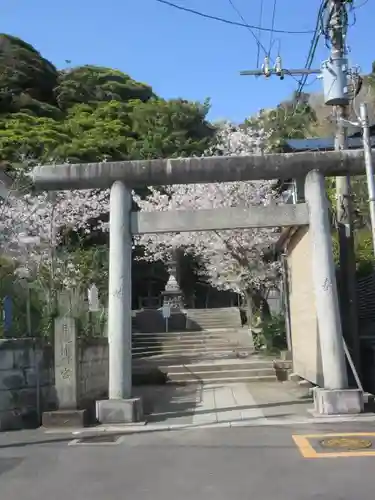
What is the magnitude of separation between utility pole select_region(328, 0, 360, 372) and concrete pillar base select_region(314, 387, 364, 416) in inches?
102

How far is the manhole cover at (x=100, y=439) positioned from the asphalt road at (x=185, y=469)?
193 millimetres

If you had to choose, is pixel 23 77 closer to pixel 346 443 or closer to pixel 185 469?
Result: pixel 346 443

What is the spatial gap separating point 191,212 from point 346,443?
16.5 feet

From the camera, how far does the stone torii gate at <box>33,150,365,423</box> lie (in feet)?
33.6

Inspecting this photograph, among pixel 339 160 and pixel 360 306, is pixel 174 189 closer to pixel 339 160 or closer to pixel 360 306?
pixel 360 306

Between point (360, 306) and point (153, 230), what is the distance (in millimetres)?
6834

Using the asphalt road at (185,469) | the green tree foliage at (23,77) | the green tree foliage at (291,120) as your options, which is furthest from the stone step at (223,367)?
the green tree foliage at (23,77)

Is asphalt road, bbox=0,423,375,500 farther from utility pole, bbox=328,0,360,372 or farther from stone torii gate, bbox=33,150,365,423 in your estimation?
utility pole, bbox=328,0,360,372

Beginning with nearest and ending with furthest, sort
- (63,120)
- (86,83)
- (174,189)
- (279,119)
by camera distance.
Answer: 1. (174,189)
2. (63,120)
3. (279,119)
4. (86,83)

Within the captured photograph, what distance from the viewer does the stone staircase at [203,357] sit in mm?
16422

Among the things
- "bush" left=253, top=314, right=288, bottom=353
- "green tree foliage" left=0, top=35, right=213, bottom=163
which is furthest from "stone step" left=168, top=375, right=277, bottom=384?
"green tree foliage" left=0, top=35, right=213, bottom=163

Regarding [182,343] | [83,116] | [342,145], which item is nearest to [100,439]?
[342,145]

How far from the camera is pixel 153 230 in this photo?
10641mm

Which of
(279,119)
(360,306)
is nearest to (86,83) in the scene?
(279,119)
